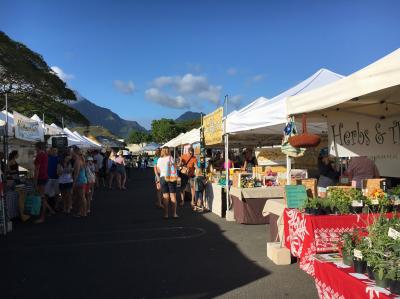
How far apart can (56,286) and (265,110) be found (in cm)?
419

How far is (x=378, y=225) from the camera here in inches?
121

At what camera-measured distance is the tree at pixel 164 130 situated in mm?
96625

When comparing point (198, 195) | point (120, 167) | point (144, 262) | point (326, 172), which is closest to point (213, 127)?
point (198, 195)

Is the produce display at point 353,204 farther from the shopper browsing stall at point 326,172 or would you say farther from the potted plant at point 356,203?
the shopper browsing stall at point 326,172

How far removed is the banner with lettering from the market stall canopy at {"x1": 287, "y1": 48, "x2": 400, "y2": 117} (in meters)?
0.13

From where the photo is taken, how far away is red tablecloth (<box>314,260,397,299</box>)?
2.63 m

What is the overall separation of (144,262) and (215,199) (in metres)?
4.84

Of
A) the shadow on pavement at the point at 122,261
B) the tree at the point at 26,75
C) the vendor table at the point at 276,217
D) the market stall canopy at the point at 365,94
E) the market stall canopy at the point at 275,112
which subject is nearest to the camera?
the market stall canopy at the point at 365,94

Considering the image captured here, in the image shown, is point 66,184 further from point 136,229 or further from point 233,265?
point 233,265

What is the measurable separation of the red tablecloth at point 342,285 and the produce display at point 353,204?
3.98ft

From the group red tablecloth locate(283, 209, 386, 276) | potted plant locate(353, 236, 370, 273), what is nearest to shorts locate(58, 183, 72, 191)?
red tablecloth locate(283, 209, 386, 276)

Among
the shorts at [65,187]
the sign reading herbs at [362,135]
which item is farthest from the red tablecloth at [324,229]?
the shorts at [65,187]

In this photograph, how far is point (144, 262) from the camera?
19.4 feet

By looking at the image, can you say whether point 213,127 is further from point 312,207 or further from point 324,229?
point 324,229
